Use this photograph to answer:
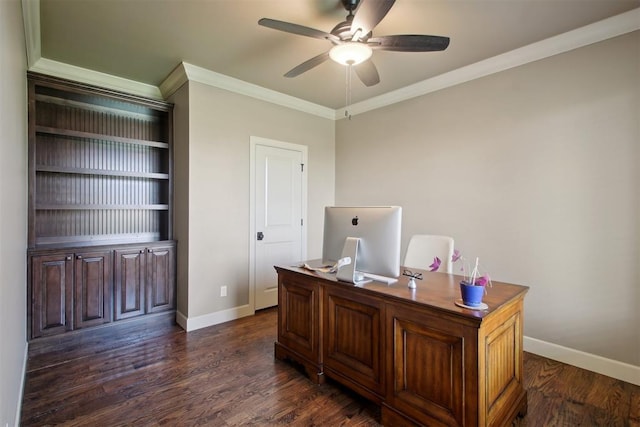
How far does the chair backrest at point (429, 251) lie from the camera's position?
259cm

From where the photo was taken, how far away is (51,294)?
279 cm

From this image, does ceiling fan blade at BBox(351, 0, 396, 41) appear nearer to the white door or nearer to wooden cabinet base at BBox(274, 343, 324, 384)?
the white door

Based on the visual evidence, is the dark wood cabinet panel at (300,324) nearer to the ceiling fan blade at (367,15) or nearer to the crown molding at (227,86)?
the ceiling fan blade at (367,15)

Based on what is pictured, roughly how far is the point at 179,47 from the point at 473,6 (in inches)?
98.5

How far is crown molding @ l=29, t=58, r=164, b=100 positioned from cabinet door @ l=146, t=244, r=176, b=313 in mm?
1870

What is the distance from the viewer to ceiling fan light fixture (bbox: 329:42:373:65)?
2111mm

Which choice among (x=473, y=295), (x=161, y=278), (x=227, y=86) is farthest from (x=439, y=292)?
(x=227, y=86)

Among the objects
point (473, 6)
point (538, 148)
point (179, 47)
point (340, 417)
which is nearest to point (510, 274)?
point (538, 148)

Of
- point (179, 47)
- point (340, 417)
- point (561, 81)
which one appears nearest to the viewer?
point (340, 417)

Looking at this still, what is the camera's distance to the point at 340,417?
6.36 ft

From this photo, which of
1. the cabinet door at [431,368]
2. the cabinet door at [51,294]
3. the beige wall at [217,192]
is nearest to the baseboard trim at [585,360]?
the cabinet door at [431,368]

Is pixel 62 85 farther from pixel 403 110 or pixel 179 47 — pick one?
pixel 403 110

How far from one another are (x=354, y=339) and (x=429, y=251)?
1.09 metres

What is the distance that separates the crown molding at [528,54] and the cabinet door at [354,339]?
2.63 m
